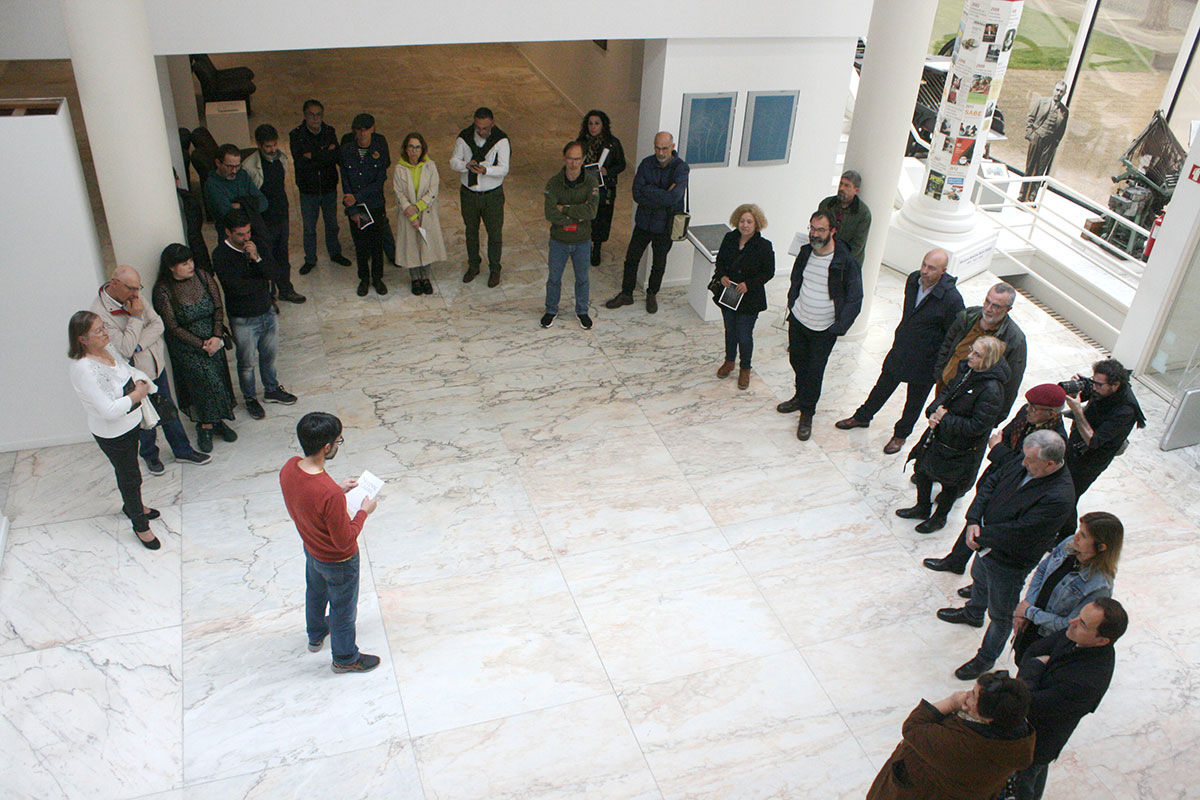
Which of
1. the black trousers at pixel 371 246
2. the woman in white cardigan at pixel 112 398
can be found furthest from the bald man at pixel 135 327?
the black trousers at pixel 371 246

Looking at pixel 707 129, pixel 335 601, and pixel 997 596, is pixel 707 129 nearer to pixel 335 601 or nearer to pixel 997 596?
pixel 997 596

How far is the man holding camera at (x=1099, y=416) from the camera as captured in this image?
17.6 feet

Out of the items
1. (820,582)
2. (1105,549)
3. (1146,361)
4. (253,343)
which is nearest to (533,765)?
(820,582)

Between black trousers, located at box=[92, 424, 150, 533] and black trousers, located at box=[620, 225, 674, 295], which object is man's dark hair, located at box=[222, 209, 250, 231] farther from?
black trousers, located at box=[620, 225, 674, 295]

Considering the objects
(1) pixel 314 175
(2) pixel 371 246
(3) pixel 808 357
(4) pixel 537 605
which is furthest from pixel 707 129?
(4) pixel 537 605

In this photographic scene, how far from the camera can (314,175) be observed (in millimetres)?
8469

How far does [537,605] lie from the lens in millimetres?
5520

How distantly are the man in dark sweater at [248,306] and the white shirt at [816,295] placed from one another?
3.73 metres

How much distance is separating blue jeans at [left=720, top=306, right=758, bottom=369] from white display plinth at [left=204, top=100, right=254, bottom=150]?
21.5ft

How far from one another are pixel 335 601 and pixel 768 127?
603 centimetres

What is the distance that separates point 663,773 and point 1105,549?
2262 mm

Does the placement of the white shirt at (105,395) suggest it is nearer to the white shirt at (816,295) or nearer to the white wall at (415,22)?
the white wall at (415,22)

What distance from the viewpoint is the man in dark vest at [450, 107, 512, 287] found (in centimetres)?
825

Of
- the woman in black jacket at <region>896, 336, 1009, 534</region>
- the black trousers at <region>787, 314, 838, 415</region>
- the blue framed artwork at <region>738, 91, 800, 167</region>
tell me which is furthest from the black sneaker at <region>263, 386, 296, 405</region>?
the blue framed artwork at <region>738, 91, 800, 167</region>
